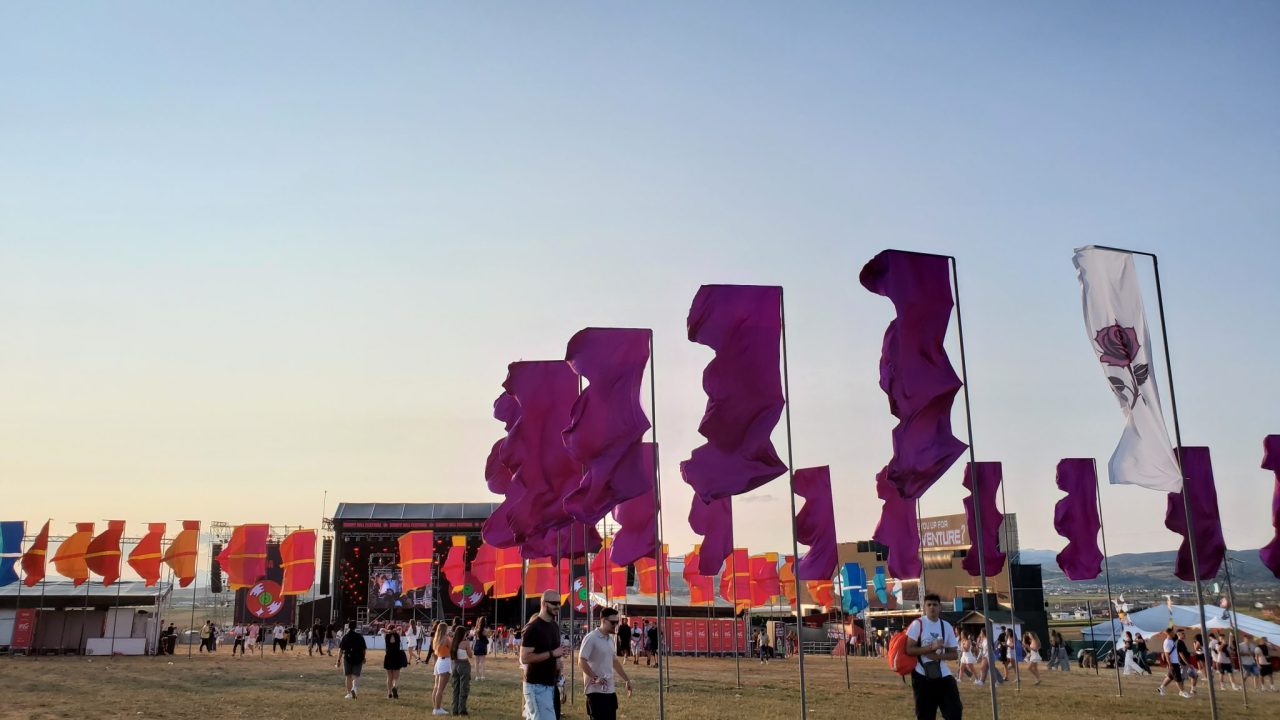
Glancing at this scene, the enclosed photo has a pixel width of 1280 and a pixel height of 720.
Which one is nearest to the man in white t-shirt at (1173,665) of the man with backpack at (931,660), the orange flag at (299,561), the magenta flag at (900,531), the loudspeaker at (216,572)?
the magenta flag at (900,531)

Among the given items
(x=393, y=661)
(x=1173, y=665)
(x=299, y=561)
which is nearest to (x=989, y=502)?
(x=1173, y=665)

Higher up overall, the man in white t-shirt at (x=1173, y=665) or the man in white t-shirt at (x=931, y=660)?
the man in white t-shirt at (x=931, y=660)

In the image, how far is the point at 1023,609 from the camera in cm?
6788

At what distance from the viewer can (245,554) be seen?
4325 centimetres

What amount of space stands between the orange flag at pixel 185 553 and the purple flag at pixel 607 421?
108 feet

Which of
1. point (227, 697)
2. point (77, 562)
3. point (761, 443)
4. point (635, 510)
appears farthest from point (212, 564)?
point (761, 443)

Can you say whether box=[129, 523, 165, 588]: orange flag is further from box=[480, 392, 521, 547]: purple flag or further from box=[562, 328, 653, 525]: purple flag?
box=[562, 328, 653, 525]: purple flag

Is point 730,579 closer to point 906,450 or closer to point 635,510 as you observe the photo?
point 635,510

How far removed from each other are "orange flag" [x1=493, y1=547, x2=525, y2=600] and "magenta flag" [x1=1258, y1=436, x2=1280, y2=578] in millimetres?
23075

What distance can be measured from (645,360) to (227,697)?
554 inches

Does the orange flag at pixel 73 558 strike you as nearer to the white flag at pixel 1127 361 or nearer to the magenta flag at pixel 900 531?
the magenta flag at pixel 900 531

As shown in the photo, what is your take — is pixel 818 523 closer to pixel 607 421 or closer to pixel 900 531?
pixel 900 531

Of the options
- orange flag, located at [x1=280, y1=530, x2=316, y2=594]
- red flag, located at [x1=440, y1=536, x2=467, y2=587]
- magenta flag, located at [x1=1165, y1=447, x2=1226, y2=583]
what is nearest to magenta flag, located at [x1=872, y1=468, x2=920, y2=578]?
magenta flag, located at [x1=1165, y1=447, x2=1226, y2=583]

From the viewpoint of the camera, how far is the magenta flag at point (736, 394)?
1515cm
